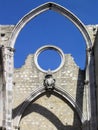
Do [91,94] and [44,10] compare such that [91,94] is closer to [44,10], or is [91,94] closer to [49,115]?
[49,115]

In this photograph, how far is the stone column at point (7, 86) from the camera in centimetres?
2066

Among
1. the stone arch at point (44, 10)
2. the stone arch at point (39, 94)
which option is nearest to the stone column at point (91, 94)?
the stone arch at point (39, 94)

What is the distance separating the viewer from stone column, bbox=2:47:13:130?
67.8ft

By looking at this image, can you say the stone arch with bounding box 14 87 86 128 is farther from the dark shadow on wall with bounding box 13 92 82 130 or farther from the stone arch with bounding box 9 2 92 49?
the stone arch with bounding box 9 2 92 49

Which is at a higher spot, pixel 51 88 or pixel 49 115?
pixel 51 88

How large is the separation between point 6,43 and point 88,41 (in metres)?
3.62

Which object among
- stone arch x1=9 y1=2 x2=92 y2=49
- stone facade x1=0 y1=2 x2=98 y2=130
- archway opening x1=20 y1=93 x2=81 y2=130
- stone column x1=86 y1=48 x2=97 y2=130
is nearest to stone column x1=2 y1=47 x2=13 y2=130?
stone facade x1=0 y1=2 x2=98 y2=130

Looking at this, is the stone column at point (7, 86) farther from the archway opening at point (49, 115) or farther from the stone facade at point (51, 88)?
the archway opening at point (49, 115)

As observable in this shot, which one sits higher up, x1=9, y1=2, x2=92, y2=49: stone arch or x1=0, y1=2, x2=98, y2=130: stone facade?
x1=9, y1=2, x2=92, y2=49: stone arch

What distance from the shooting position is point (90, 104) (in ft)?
70.7

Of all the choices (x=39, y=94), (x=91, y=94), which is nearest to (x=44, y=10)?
(x=39, y=94)

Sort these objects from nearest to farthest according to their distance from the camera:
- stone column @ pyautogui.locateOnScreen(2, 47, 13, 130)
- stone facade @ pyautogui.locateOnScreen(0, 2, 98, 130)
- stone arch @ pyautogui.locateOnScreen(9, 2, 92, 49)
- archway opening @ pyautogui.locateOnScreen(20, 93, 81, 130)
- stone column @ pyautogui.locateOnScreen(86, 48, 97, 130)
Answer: stone column @ pyautogui.locateOnScreen(2, 47, 13, 130) → stone column @ pyautogui.locateOnScreen(86, 48, 97, 130) → stone facade @ pyautogui.locateOnScreen(0, 2, 98, 130) → stone arch @ pyautogui.locateOnScreen(9, 2, 92, 49) → archway opening @ pyautogui.locateOnScreen(20, 93, 81, 130)

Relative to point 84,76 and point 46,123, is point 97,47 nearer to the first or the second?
point 84,76

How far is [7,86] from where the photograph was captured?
21422 millimetres
